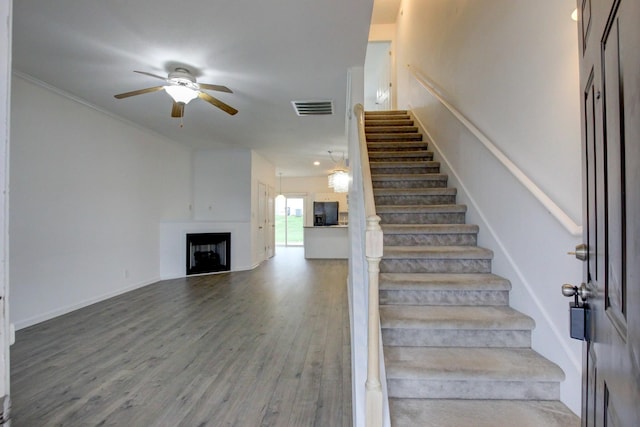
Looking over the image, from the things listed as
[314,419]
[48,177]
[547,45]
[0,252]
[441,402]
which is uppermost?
[547,45]

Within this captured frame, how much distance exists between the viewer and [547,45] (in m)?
1.84

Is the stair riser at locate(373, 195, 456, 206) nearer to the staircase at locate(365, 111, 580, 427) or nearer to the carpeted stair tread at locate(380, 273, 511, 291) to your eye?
the staircase at locate(365, 111, 580, 427)

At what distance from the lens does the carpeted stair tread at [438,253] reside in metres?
2.42

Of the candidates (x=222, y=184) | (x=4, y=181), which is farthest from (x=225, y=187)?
(x=4, y=181)

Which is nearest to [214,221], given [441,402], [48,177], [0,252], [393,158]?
[48,177]

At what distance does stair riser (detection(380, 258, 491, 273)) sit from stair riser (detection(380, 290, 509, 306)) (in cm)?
27

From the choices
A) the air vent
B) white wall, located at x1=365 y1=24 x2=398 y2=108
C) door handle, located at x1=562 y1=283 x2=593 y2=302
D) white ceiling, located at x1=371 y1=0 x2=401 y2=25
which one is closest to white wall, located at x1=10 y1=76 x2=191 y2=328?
the air vent

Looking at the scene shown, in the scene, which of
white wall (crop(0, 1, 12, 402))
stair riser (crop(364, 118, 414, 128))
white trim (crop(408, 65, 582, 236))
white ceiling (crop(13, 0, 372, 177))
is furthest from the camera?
stair riser (crop(364, 118, 414, 128))

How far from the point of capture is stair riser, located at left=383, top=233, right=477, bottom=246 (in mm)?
2729

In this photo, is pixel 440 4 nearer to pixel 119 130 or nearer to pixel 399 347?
pixel 399 347

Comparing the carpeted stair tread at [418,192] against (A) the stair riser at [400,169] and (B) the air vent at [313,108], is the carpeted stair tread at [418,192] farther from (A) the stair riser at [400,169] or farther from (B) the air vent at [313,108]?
(B) the air vent at [313,108]

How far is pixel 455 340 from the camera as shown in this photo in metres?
1.93

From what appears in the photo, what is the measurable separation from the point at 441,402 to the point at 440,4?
A: 14.0 feet

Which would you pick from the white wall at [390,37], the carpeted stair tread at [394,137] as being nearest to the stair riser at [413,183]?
the carpeted stair tread at [394,137]
